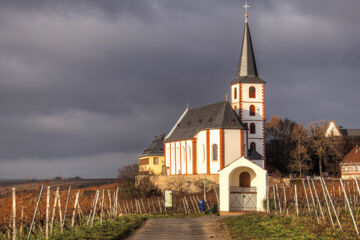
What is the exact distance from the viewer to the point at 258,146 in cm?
6116

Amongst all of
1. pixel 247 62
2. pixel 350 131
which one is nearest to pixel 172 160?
pixel 247 62

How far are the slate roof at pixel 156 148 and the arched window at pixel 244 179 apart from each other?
44.7 m

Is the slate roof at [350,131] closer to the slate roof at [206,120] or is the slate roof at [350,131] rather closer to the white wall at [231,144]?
the slate roof at [206,120]

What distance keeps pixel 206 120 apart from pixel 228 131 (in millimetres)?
5070

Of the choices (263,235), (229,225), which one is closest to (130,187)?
(229,225)

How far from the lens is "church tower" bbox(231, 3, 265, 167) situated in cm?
6125

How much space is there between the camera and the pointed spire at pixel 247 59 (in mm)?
63500

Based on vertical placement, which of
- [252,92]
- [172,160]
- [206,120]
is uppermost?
[252,92]

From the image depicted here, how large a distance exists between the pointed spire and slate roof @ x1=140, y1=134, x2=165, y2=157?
75.3 ft

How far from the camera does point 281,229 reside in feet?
64.7

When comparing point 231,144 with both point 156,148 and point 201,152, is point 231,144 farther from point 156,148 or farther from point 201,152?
point 156,148

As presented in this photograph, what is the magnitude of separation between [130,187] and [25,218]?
37.8 meters

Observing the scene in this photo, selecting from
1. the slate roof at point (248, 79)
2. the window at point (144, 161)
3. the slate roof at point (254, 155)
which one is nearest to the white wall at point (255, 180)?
the slate roof at point (254, 155)

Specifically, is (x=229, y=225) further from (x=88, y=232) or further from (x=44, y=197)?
(x=44, y=197)
